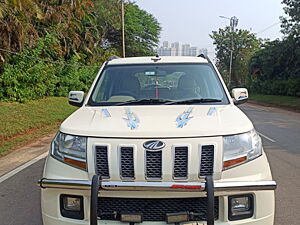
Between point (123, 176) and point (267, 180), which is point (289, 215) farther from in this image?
point (123, 176)

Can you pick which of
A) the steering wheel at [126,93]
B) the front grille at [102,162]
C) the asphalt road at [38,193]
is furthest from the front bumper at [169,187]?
the steering wheel at [126,93]

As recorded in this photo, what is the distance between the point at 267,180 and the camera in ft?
9.23

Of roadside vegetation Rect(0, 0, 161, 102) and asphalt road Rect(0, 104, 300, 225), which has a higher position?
roadside vegetation Rect(0, 0, 161, 102)

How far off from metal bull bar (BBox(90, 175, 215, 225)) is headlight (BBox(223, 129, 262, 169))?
0.90ft

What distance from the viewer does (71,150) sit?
287 centimetres

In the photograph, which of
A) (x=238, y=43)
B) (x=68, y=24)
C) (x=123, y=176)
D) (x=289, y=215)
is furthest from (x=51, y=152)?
(x=238, y=43)

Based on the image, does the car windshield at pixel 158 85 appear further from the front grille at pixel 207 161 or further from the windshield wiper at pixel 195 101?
the front grille at pixel 207 161

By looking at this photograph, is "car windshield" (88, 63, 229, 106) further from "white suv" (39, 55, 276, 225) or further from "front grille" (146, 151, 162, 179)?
"front grille" (146, 151, 162, 179)

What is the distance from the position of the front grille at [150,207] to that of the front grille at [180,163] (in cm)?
22

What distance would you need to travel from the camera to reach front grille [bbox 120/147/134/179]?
2648mm

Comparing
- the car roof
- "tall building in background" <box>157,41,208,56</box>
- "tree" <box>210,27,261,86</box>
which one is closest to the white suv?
the car roof

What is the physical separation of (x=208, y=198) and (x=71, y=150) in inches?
46.3

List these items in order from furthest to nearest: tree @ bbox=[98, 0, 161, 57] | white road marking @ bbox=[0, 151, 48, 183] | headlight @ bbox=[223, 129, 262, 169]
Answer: tree @ bbox=[98, 0, 161, 57], white road marking @ bbox=[0, 151, 48, 183], headlight @ bbox=[223, 129, 262, 169]

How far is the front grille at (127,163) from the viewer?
2.65 m
